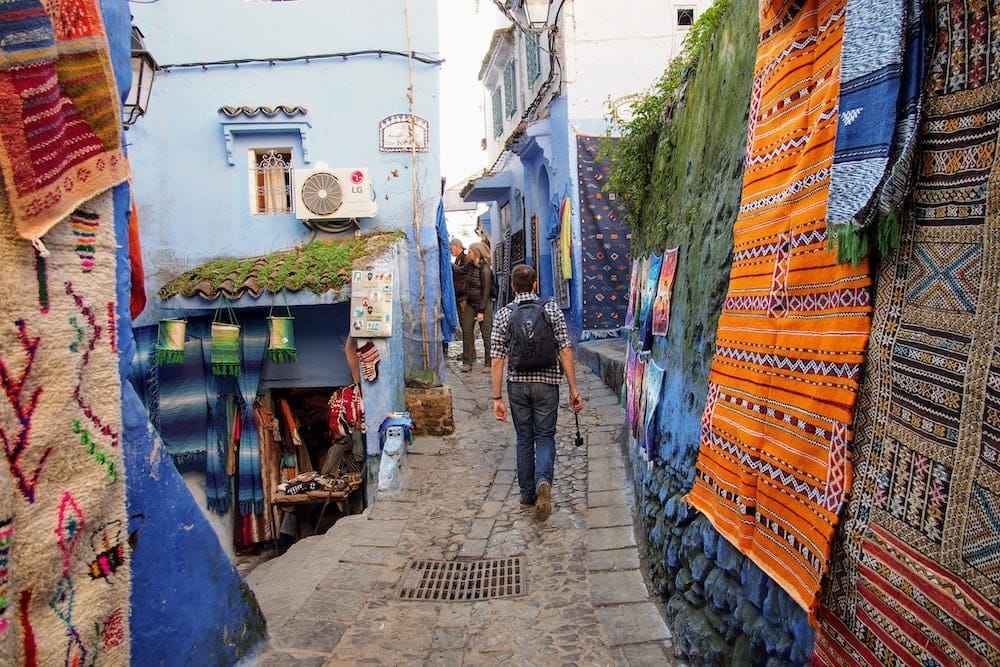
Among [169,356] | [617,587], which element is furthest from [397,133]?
[617,587]

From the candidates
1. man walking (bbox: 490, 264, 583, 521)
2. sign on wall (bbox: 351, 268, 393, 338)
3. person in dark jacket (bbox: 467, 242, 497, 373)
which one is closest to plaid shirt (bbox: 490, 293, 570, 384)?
man walking (bbox: 490, 264, 583, 521)

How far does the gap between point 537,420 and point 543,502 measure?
0.65 m

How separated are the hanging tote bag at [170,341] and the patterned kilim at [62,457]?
20.8 feet

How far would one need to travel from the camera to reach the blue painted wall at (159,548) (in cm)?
247

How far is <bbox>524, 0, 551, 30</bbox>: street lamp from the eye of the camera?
40.6ft

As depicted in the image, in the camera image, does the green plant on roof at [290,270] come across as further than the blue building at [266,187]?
No

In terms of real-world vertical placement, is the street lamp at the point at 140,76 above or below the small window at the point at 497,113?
below

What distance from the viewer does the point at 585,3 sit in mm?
11938

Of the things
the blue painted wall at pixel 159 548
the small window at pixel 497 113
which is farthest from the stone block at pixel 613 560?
the small window at pixel 497 113

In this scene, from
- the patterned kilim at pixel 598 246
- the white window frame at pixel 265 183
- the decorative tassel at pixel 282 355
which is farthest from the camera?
the patterned kilim at pixel 598 246

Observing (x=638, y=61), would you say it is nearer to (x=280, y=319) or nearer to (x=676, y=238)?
(x=280, y=319)

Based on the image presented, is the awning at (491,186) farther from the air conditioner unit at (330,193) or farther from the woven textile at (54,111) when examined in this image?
the woven textile at (54,111)

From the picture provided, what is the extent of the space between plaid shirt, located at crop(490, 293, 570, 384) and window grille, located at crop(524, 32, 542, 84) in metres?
10.0

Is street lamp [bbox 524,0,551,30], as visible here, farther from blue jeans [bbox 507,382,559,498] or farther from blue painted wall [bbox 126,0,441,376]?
blue jeans [bbox 507,382,559,498]
